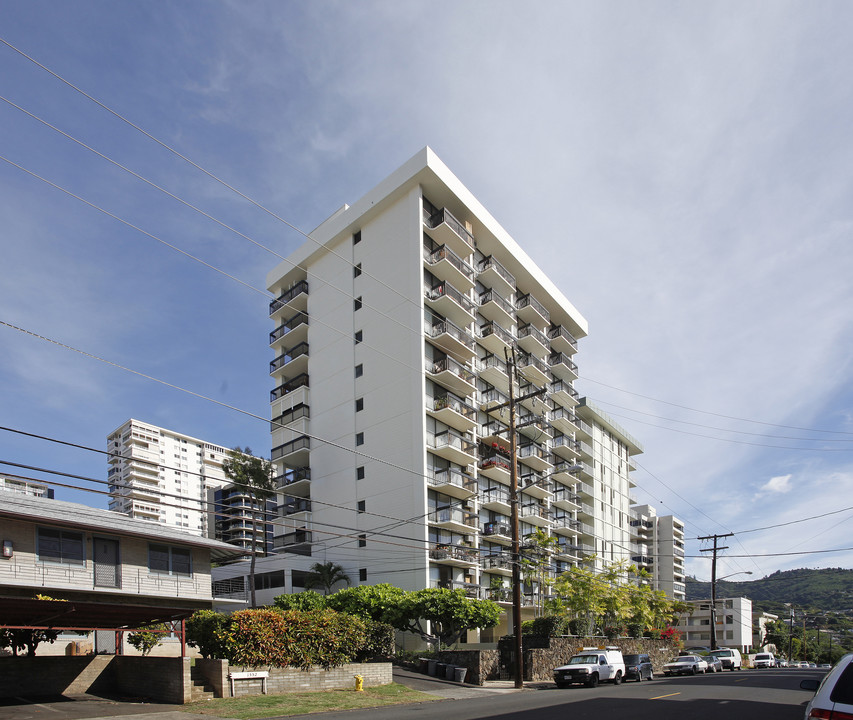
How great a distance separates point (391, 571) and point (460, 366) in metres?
15.8

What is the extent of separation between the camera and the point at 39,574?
90.5 feet

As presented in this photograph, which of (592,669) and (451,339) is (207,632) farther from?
(451,339)

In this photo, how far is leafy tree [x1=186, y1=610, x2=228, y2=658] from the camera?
898 inches

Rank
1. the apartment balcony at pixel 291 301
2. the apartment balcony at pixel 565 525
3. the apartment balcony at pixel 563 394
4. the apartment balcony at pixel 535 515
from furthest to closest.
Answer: the apartment balcony at pixel 563 394 → the apartment balcony at pixel 565 525 → the apartment balcony at pixel 291 301 → the apartment balcony at pixel 535 515

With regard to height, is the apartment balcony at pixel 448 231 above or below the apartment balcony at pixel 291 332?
above

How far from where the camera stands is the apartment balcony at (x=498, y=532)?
175 feet

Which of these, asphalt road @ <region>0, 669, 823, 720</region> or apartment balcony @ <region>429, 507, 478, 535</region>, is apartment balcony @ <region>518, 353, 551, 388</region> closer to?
apartment balcony @ <region>429, 507, 478, 535</region>

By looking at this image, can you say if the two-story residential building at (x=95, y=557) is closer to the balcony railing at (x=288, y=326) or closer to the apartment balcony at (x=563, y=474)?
the balcony railing at (x=288, y=326)

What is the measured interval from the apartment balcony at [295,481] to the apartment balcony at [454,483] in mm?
12325

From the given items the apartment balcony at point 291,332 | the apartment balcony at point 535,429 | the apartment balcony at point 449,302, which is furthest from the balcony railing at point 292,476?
the apartment balcony at point 535,429

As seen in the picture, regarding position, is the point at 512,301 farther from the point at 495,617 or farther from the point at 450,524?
the point at 495,617

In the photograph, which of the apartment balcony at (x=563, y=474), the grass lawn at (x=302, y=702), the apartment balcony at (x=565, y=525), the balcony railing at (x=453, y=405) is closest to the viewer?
the grass lawn at (x=302, y=702)

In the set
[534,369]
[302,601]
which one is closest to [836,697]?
[302,601]

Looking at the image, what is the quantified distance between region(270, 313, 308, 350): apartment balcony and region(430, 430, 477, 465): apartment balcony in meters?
17.3
